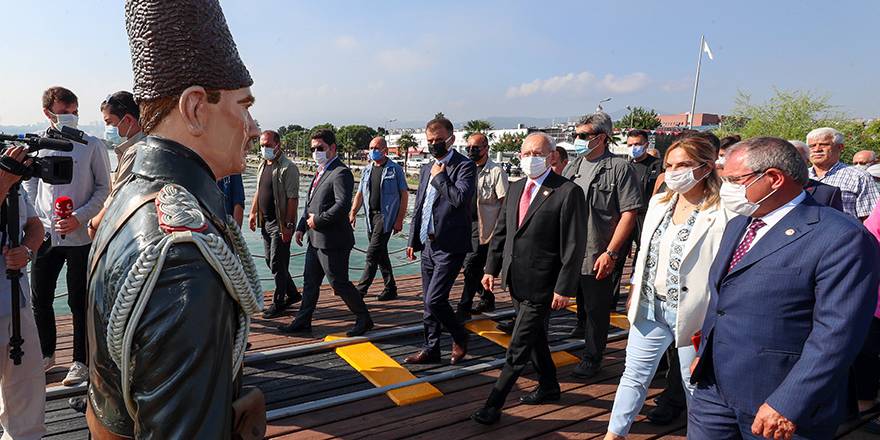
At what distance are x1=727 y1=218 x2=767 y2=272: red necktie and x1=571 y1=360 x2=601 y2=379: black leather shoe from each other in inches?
83.6

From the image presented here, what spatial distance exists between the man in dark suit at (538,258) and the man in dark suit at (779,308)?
109cm

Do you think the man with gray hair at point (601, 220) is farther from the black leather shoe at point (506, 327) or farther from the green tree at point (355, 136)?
the green tree at point (355, 136)

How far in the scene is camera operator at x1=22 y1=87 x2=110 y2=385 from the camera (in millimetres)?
3637

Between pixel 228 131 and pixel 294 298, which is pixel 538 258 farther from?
pixel 294 298

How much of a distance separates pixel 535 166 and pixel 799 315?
190cm

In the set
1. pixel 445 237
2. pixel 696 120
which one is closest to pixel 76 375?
pixel 445 237

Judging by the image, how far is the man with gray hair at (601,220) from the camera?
4.02 m

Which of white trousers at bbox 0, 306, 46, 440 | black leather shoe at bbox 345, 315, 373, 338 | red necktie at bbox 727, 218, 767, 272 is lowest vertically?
black leather shoe at bbox 345, 315, 373, 338

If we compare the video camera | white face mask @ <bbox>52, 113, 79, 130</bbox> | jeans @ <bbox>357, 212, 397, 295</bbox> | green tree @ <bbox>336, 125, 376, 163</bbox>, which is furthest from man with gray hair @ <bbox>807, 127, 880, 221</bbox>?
green tree @ <bbox>336, 125, 376, 163</bbox>

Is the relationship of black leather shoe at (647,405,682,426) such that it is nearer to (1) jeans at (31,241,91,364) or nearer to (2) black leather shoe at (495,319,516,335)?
(2) black leather shoe at (495,319,516,335)

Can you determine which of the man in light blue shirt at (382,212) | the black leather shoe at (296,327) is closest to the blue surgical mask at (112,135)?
the black leather shoe at (296,327)

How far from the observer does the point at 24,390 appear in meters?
2.69

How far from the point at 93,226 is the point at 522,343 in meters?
2.81

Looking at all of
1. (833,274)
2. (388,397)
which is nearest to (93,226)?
(388,397)
